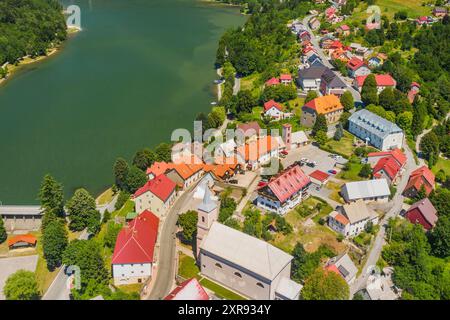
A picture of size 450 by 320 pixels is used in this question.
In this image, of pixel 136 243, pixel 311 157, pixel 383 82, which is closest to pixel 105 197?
pixel 136 243

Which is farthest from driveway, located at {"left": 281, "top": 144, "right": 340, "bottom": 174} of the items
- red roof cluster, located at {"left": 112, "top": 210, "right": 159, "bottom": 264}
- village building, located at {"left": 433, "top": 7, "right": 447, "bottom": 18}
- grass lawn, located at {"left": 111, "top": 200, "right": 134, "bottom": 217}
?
village building, located at {"left": 433, "top": 7, "right": 447, "bottom": 18}

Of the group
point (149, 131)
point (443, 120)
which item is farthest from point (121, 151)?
point (443, 120)

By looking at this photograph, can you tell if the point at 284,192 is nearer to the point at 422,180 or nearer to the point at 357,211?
the point at 357,211

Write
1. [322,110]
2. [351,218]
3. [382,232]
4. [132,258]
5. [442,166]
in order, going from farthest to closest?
1. [322,110]
2. [442,166]
3. [382,232]
4. [351,218]
5. [132,258]

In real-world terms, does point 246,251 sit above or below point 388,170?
below

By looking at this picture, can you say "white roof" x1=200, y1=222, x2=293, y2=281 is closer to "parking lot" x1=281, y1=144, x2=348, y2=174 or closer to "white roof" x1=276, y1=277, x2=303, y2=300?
"white roof" x1=276, y1=277, x2=303, y2=300

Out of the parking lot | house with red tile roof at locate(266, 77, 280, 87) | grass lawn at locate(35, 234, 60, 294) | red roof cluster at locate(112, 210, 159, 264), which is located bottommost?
grass lawn at locate(35, 234, 60, 294)

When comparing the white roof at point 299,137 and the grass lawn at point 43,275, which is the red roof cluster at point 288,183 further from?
the grass lawn at point 43,275
